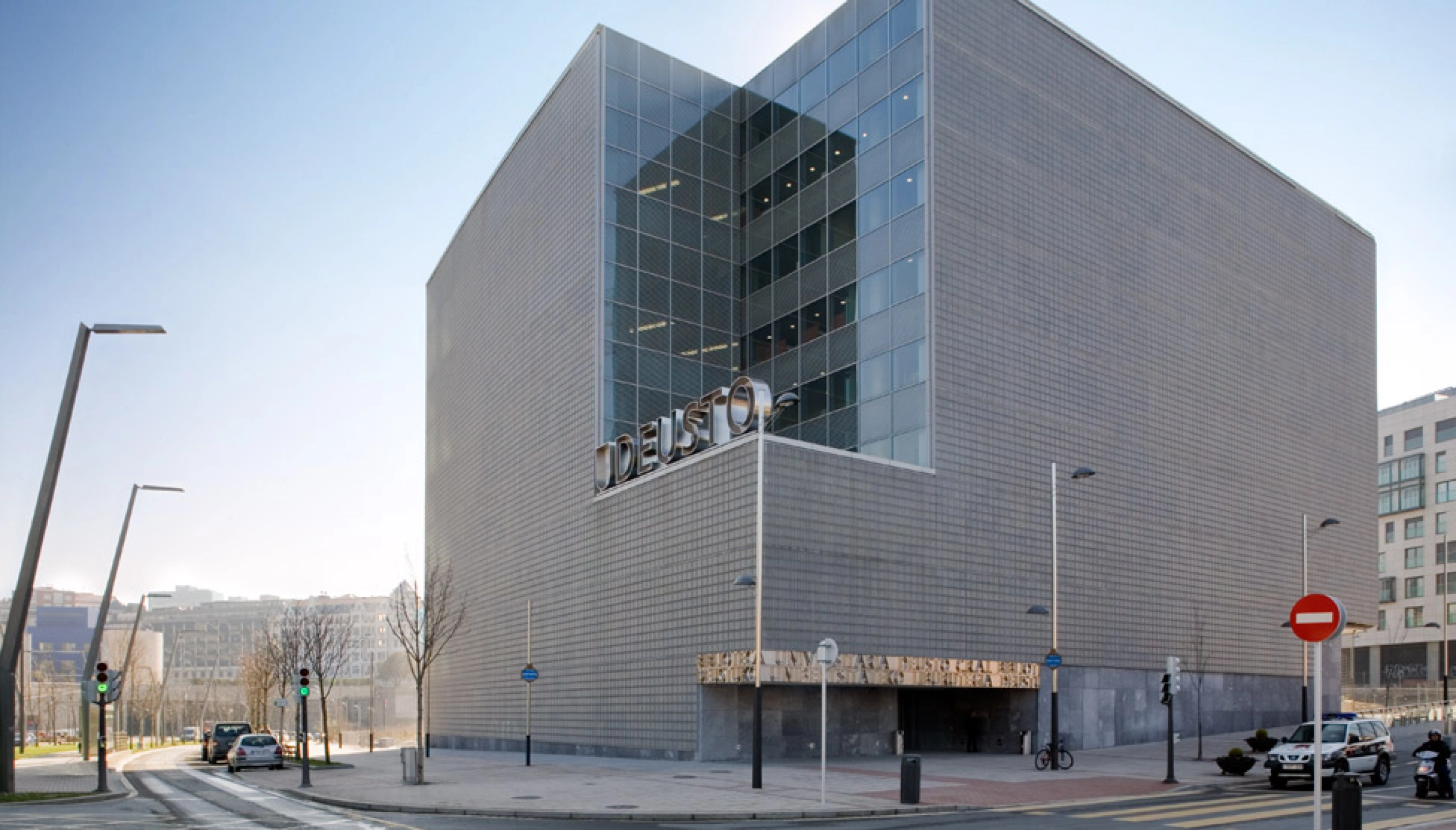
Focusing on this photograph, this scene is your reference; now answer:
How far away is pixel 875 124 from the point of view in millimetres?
47562

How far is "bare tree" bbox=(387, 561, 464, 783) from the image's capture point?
38.6 meters

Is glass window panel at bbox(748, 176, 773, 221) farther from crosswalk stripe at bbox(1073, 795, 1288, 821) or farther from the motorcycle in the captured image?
the motorcycle

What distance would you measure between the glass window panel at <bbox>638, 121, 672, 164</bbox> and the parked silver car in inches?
1125

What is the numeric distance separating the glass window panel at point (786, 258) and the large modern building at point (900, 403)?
15 cm

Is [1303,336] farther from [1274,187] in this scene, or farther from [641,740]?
[641,740]

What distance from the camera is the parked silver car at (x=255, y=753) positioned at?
140 feet

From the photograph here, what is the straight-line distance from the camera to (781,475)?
37969 millimetres

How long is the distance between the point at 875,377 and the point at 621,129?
1640cm

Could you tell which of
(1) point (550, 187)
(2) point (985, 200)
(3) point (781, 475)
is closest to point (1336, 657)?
(2) point (985, 200)

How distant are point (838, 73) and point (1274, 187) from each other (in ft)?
84.5

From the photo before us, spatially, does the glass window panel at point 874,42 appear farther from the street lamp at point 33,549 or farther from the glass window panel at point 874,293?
the street lamp at point 33,549

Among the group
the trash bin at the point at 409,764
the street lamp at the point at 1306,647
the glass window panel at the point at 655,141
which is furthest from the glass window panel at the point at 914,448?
the trash bin at the point at 409,764

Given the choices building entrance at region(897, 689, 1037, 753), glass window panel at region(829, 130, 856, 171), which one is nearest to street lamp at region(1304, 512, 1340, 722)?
building entrance at region(897, 689, 1037, 753)

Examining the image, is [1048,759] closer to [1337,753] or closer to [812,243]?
[1337,753]
